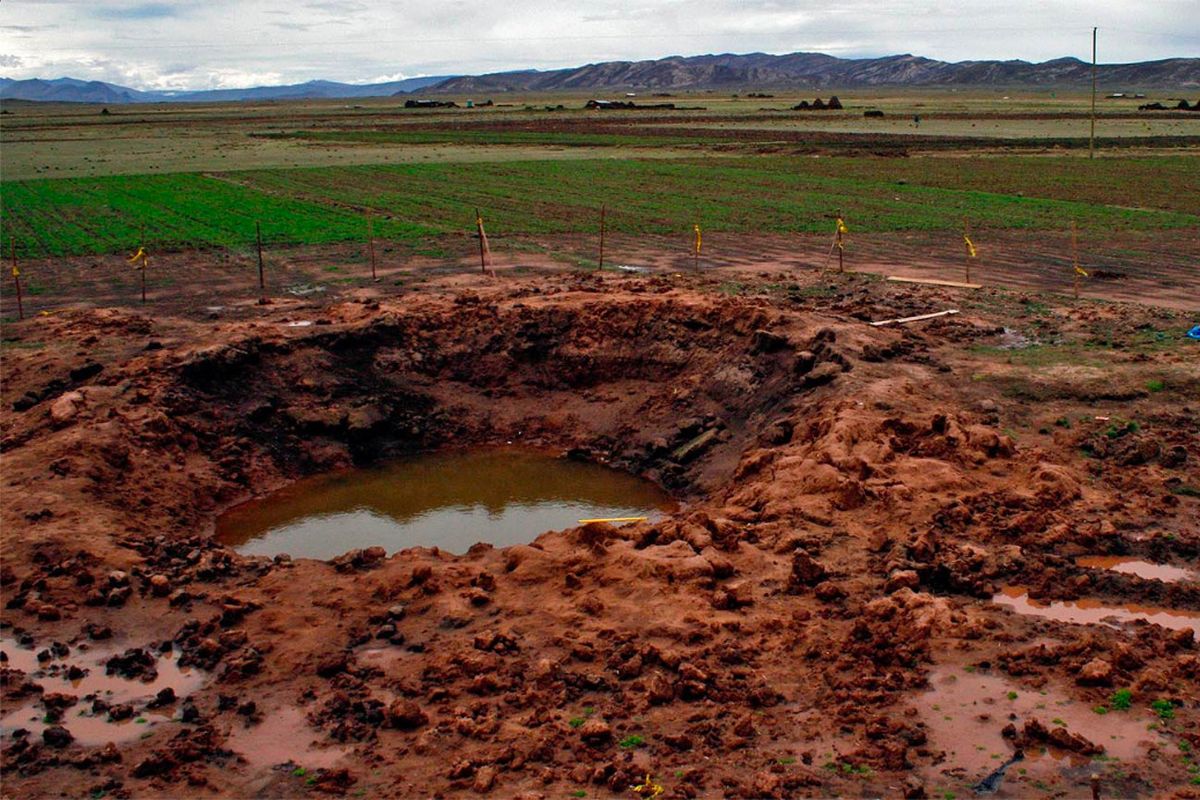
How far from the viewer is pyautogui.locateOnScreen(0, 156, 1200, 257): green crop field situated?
101 feet

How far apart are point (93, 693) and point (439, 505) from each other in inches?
252

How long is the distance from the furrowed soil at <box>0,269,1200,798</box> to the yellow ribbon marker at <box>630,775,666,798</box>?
26 millimetres

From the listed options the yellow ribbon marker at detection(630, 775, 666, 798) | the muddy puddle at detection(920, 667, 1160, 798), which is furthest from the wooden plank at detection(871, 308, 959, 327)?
the yellow ribbon marker at detection(630, 775, 666, 798)

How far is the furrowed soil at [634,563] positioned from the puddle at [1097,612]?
66mm

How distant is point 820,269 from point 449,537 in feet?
41.7

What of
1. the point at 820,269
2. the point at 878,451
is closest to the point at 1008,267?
the point at 820,269

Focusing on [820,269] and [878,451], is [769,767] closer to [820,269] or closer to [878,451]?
[878,451]

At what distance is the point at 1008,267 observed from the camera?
79.6ft

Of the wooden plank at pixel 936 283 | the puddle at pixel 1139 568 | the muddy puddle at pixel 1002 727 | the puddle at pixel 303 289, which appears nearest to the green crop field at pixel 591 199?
the puddle at pixel 303 289

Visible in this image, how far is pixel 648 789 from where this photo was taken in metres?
7.45

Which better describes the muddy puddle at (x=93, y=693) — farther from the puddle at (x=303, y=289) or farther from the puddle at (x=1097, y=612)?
the puddle at (x=303, y=289)

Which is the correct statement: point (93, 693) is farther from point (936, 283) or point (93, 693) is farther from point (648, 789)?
point (936, 283)

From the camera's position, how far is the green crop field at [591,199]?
101ft

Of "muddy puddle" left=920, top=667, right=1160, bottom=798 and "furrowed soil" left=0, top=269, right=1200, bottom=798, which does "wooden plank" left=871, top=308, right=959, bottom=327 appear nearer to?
"furrowed soil" left=0, top=269, right=1200, bottom=798
